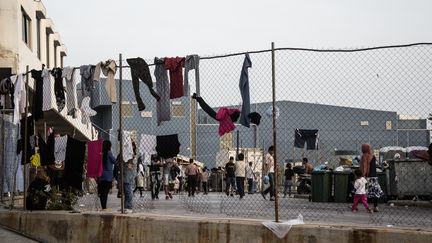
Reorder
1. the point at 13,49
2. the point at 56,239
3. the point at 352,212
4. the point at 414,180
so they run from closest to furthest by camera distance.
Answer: the point at 56,239
the point at 352,212
the point at 414,180
the point at 13,49

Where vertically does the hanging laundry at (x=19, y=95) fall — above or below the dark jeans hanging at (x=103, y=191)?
above

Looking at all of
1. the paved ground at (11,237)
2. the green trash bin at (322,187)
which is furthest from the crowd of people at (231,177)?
the paved ground at (11,237)

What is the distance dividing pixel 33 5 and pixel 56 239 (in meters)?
17.6

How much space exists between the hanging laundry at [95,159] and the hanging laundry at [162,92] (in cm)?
256

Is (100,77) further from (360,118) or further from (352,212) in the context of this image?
(352,212)

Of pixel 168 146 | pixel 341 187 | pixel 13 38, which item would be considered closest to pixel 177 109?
pixel 168 146

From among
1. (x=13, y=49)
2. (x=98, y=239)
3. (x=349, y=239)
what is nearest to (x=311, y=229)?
(x=349, y=239)

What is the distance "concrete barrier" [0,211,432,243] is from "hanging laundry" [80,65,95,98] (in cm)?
245

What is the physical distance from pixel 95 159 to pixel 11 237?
2.47m

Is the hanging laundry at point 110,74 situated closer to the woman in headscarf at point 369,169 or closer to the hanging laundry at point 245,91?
the hanging laundry at point 245,91

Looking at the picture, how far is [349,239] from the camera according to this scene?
821 centimetres

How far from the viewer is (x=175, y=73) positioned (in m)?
11.1

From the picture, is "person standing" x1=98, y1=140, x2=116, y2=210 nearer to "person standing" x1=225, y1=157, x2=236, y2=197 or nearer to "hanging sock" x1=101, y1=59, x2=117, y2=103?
"hanging sock" x1=101, y1=59, x2=117, y2=103

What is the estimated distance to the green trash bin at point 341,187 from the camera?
19.1m
